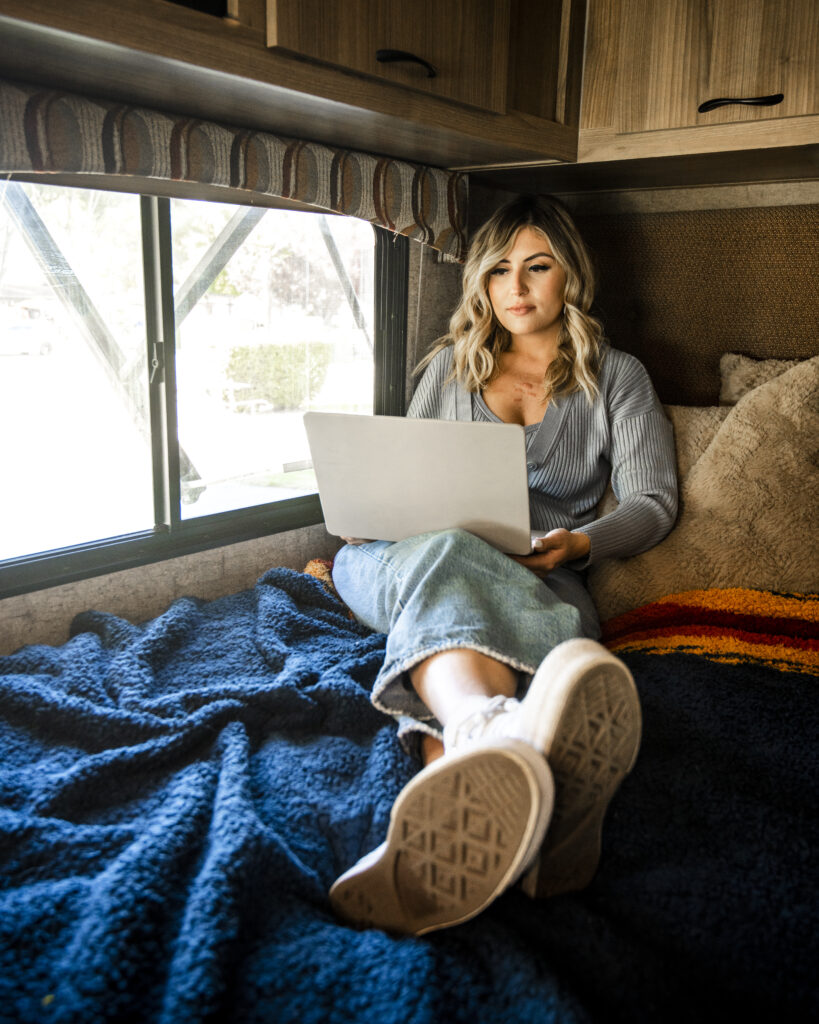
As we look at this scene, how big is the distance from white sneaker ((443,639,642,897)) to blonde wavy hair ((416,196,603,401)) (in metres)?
0.99

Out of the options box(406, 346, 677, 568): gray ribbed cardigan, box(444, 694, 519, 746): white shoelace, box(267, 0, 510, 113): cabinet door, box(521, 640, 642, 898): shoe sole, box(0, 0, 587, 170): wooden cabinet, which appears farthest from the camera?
box(406, 346, 677, 568): gray ribbed cardigan

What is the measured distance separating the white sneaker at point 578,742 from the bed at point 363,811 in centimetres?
3

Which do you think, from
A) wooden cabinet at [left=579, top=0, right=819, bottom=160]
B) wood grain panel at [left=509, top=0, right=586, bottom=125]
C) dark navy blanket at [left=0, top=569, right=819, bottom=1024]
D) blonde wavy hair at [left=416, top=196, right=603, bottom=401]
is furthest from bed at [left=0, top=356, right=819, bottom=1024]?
wood grain panel at [left=509, top=0, right=586, bottom=125]

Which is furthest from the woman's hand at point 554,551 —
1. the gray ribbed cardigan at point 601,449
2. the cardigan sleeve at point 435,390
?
the cardigan sleeve at point 435,390

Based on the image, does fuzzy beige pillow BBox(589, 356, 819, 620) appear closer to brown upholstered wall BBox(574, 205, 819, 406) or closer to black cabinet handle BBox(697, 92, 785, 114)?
brown upholstered wall BBox(574, 205, 819, 406)

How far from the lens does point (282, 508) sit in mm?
1863

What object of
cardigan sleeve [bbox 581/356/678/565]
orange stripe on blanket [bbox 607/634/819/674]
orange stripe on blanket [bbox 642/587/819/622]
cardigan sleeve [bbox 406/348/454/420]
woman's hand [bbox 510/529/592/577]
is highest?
cardigan sleeve [bbox 406/348/454/420]

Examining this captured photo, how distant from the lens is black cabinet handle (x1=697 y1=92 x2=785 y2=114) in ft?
4.78

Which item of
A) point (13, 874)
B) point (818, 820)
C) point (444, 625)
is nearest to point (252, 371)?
point (444, 625)

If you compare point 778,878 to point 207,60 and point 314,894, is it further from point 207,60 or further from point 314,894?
point 207,60

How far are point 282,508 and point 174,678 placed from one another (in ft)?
2.08

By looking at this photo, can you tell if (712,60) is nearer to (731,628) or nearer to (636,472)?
(636,472)

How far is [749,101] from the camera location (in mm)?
1469

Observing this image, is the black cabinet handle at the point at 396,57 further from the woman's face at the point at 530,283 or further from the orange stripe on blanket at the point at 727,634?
the orange stripe on blanket at the point at 727,634
